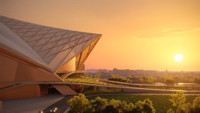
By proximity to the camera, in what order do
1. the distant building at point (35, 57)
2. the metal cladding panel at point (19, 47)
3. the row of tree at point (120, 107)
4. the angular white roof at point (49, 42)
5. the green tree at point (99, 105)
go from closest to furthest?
the row of tree at point (120, 107), the green tree at point (99, 105), the distant building at point (35, 57), the metal cladding panel at point (19, 47), the angular white roof at point (49, 42)

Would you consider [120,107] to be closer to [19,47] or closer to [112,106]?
[112,106]

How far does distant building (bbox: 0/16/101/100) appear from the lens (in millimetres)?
16828

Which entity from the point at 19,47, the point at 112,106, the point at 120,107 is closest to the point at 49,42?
the point at 19,47

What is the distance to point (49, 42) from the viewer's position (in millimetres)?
29531

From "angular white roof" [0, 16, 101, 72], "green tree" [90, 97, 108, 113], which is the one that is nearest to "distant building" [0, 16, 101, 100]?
"angular white roof" [0, 16, 101, 72]

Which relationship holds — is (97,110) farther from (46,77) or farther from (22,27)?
(22,27)

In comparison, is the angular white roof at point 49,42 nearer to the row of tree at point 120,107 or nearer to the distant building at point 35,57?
the distant building at point 35,57

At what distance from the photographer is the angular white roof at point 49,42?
25572 mm

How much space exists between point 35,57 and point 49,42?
6455 millimetres

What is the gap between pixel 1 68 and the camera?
1391cm

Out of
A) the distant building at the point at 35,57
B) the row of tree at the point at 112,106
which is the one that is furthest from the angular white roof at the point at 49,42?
the row of tree at the point at 112,106

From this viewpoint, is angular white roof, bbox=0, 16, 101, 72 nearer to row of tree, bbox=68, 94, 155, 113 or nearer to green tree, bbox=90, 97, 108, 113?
row of tree, bbox=68, 94, 155, 113

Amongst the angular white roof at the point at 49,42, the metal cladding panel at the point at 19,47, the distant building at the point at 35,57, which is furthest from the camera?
the angular white roof at the point at 49,42

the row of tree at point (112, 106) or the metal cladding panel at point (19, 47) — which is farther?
the metal cladding panel at point (19, 47)
